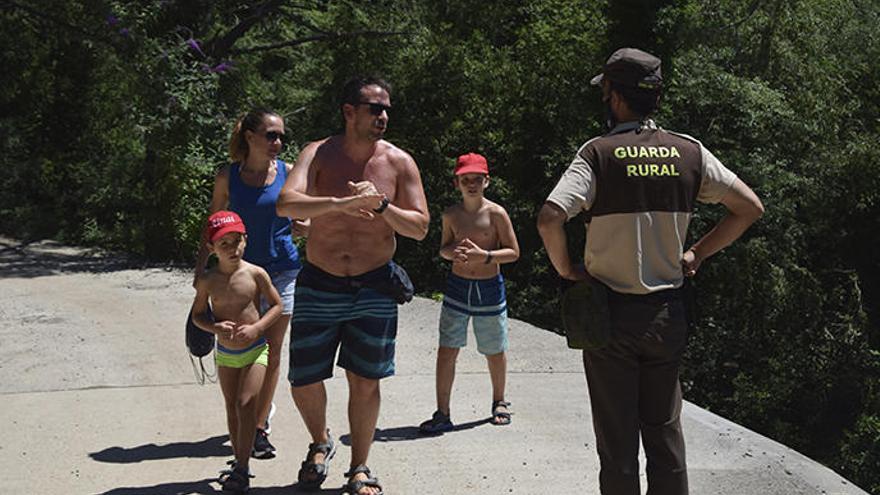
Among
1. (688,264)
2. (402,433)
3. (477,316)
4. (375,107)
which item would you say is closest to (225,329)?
(375,107)

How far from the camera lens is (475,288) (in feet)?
24.1

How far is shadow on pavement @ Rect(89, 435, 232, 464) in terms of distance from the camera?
6.53 meters

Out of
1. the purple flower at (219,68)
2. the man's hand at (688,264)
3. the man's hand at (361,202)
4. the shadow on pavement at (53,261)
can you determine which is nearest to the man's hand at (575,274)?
the man's hand at (688,264)

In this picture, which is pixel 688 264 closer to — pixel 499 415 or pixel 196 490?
pixel 196 490

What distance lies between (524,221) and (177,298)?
6520 millimetres

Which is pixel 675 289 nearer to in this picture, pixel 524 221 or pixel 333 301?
pixel 333 301

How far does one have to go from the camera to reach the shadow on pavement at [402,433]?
23.0ft

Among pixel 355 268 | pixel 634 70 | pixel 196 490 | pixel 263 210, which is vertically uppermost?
Answer: pixel 634 70

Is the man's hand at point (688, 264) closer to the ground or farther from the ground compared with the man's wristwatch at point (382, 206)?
closer to the ground

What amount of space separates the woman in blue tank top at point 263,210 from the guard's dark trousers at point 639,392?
243 centimetres

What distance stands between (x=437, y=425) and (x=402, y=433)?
222mm

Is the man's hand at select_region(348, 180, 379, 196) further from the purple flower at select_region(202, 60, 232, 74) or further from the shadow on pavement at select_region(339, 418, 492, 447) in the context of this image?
the purple flower at select_region(202, 60, 232, 74)

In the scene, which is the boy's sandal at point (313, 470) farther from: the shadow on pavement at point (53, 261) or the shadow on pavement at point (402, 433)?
the shadow on pavement at point (53, 261)

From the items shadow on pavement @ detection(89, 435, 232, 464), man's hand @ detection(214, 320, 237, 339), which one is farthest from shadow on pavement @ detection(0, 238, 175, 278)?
man's hand @ detection(214, 320, 237, 339)
